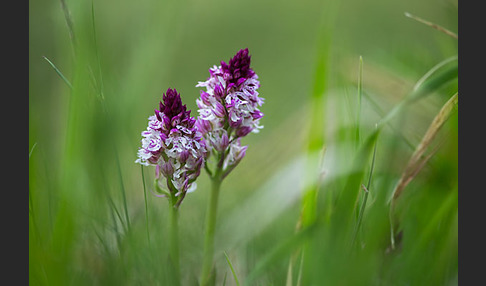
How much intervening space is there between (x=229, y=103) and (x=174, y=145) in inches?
5.6

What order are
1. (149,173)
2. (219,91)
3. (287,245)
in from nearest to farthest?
(287,245)
(219,91)
(149,173)

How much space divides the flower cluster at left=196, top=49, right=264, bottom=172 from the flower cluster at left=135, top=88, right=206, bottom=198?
0.13 feet

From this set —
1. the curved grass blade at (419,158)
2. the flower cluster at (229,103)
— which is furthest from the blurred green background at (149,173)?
the flower cluster at (229,103)

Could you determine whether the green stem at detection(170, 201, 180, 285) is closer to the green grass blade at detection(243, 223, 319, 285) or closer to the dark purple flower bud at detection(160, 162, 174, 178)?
the dark purple flower bud at detection(160, 162, 174, 178)

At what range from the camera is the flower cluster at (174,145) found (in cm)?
100

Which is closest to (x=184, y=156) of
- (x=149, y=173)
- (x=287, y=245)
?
(x=287, y=245)

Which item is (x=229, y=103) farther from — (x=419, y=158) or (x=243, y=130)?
(x=419, y=158)

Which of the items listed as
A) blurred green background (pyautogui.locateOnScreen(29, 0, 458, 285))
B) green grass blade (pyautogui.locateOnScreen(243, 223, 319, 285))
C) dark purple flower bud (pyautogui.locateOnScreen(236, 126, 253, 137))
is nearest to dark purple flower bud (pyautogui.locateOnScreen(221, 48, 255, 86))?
dark purple flower bud (pyautogui.locateOnScreen(236, 126, 253, 137))

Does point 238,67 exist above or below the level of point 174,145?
above

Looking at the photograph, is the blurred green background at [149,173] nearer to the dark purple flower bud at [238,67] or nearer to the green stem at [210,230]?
the green stem at [210,230]

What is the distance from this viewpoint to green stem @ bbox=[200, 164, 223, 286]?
110 centimetres

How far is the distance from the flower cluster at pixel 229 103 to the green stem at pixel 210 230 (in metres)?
0.06

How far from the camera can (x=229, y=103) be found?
3.38 ft

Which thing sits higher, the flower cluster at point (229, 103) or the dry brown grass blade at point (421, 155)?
the flower cluster at point (229, 103)
